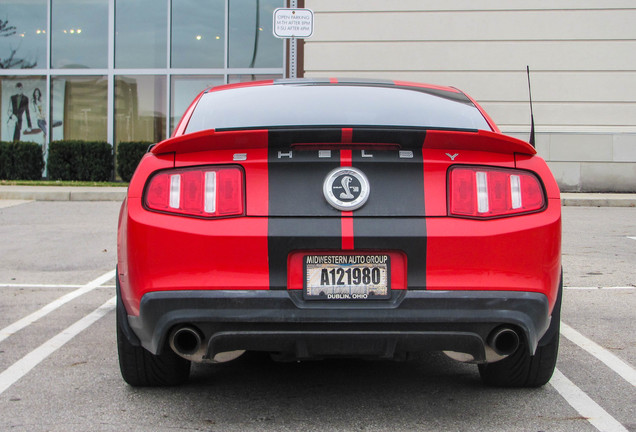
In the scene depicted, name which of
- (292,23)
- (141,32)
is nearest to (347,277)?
(292,23)

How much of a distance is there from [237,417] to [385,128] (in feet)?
4.47

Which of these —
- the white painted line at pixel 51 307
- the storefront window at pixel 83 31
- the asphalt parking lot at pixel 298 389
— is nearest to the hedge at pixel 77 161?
the storefront window at pixel 83 31

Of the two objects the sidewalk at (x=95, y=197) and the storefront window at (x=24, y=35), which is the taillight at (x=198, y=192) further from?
the storefront window at (x=24, y=35)

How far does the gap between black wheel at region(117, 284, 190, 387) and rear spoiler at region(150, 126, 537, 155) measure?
1.02 m

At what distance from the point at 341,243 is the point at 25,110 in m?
18.3

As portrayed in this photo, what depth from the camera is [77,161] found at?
18328mm

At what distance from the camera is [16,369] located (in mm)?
4191

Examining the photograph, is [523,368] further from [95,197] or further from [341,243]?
[95,197]

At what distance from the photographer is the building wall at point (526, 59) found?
1670cm

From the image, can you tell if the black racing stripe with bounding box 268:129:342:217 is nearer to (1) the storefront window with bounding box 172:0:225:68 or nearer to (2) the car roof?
(2) the car roof

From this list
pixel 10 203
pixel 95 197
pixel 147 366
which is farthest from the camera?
pixel 95 197

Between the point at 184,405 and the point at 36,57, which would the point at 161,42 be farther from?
the point at 184,405

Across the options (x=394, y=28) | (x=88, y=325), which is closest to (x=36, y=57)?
(x=394, y=28)

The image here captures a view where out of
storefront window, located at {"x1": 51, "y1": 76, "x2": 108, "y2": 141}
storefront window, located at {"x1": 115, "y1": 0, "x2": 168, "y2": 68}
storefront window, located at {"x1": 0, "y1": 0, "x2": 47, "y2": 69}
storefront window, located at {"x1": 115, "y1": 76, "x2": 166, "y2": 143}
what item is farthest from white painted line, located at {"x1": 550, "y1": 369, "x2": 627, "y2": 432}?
→ storefront window, located at {"x1": 0, "y1": 0, "x2": 47, "y2": 69}
